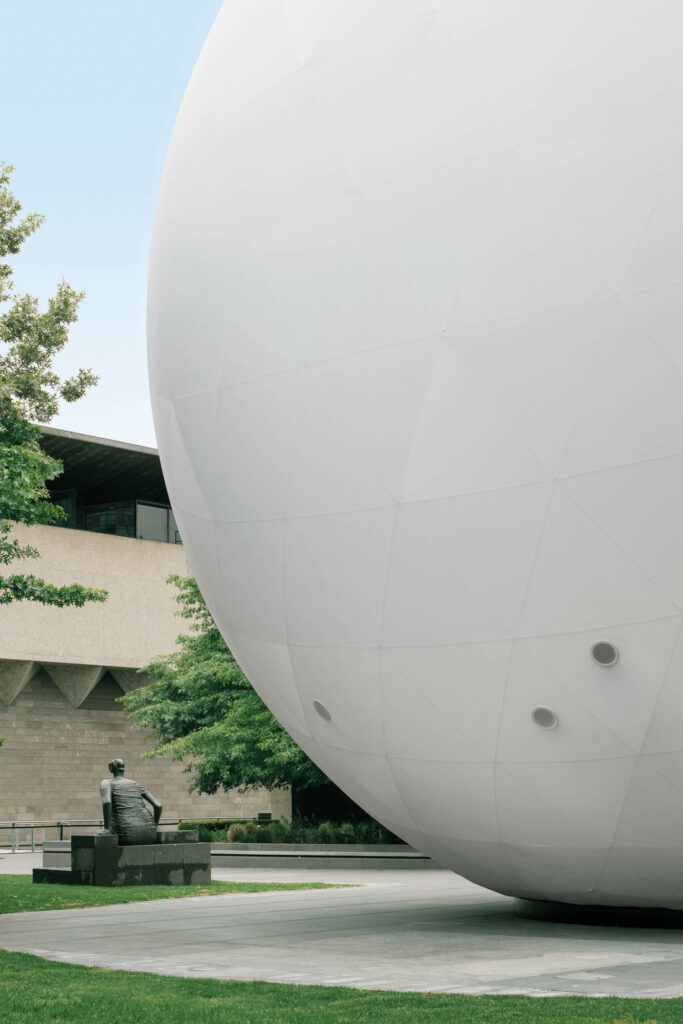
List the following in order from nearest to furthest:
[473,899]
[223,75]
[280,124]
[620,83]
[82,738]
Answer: [620,83] < [280,124] < [223,75] < [473,899] < [82,738]

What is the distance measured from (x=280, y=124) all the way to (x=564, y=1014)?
31.3 ft

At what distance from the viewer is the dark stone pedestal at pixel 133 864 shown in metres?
24.6

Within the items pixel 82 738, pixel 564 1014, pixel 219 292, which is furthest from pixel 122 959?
pixel 82 738

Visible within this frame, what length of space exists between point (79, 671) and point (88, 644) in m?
1.74

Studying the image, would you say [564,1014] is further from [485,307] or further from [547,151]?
[547,151]

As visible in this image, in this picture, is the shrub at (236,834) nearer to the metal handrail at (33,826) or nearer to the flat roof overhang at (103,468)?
the metal handrail at (33,826)

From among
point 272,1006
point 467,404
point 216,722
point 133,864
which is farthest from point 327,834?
point 272,1006

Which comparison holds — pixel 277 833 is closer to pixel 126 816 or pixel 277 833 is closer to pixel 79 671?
pixel 126 816

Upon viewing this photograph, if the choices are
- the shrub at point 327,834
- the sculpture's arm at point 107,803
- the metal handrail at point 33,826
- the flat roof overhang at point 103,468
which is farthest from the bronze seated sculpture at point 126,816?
the flat roof overhang at point 103,468

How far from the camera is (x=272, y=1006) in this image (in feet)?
31.9

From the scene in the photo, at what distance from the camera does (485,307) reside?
39.1 feet

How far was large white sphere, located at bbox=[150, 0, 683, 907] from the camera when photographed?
1156cm

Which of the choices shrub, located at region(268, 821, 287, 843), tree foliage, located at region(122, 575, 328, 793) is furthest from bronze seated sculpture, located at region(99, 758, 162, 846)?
shrub, located at region(268, 821, 287, 843)

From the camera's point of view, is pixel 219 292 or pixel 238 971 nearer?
pixel 238 971
